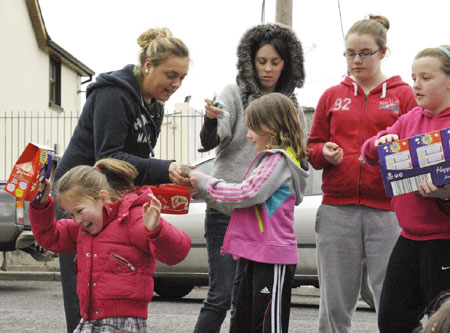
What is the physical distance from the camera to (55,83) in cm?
2580

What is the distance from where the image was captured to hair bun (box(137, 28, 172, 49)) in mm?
3799

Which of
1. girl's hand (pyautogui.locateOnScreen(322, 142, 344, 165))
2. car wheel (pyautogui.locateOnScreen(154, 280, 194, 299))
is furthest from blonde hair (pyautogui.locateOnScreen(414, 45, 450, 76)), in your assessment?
car wheel (pyautogui.locateOnScreen(154, 280, 194, 299))

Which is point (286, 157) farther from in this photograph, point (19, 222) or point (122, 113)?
point (19, 222)

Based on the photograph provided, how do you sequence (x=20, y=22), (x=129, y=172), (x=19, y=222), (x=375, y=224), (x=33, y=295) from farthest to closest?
(x=20, y=22) < (x=19, y=222) < (x=33, y=295) < (x=375, y=224) < (x=129, y=172)

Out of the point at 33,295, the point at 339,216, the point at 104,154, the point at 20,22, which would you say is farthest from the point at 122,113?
the point at 20,22

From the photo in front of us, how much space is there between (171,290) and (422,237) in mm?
6044

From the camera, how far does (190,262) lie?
8.45 m

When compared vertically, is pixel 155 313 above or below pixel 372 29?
below

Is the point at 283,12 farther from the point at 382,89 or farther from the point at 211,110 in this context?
the point at 211,110

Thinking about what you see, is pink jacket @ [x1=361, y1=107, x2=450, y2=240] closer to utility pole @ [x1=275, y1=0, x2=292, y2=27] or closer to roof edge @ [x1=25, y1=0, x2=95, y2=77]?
utility pole @ [x1=275, y1=0, x2=292, y2=27]

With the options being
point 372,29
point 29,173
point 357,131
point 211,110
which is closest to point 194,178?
point 211,110

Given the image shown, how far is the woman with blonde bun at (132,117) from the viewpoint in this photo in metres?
3.62

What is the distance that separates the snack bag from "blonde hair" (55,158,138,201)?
0.41 feet

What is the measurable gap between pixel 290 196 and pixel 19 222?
7586mm
